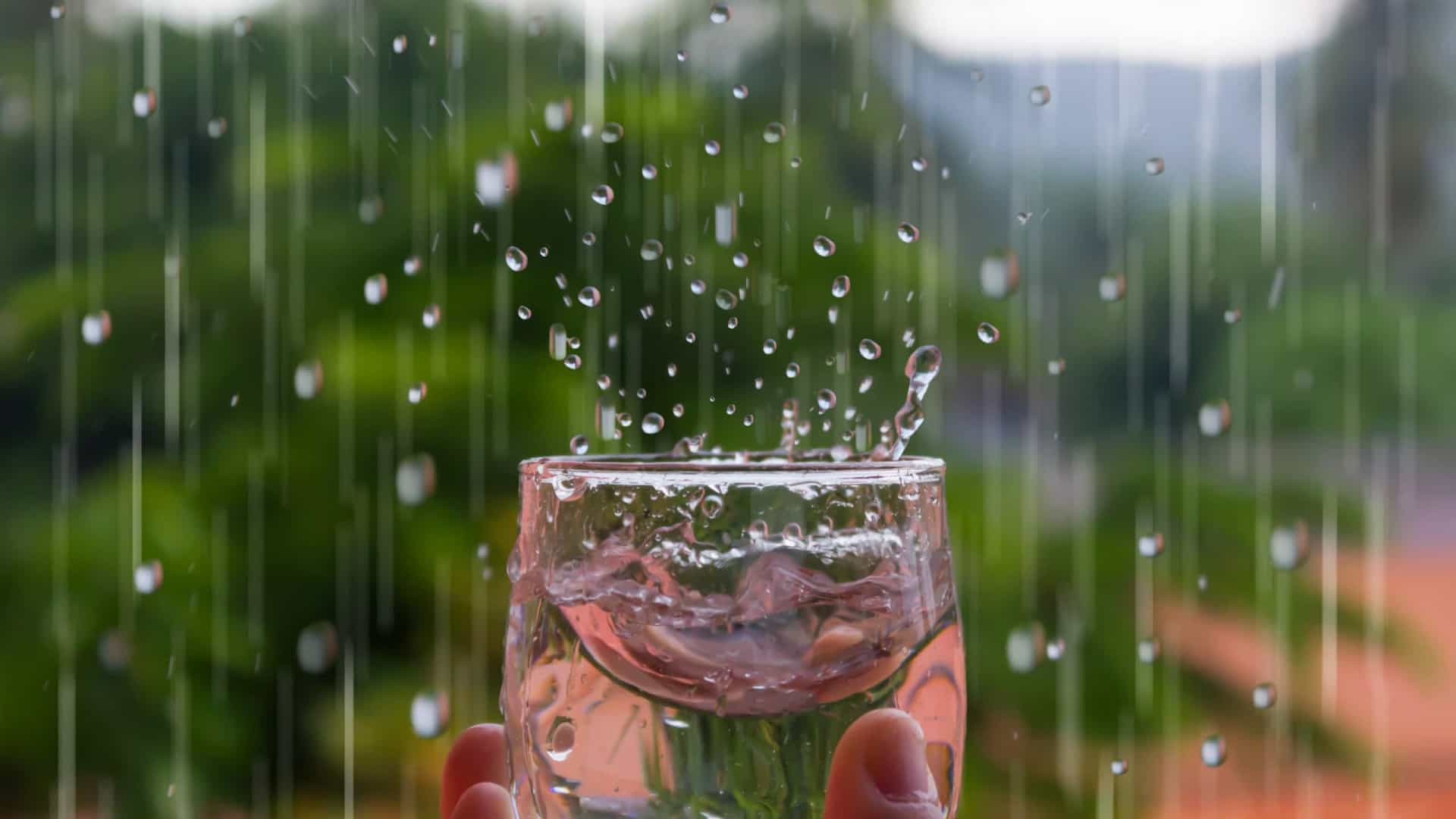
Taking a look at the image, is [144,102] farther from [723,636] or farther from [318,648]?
[723,636]

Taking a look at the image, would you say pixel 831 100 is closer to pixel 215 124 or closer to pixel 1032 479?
pixel 1032 479

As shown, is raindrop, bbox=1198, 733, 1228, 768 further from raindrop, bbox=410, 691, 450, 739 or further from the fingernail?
the fingernail

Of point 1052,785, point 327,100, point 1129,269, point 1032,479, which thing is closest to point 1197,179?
point 1129,269

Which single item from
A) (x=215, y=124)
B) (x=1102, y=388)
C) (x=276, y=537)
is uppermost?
(x=215, y=124)

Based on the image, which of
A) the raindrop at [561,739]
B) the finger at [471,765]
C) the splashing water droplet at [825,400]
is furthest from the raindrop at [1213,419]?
the raindrop at [561,739]

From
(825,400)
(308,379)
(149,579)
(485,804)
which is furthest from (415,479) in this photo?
(485,804)

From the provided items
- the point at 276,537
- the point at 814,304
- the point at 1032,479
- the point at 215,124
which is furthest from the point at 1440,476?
the point at 215,124

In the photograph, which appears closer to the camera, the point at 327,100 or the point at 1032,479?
the point at 1032,479

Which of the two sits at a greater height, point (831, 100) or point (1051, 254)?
point (831, 100)

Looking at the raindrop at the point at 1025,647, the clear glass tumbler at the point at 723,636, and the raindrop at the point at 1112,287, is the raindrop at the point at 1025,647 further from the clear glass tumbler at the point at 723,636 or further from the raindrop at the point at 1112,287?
the clear glass tumbler at the point at 723,636
